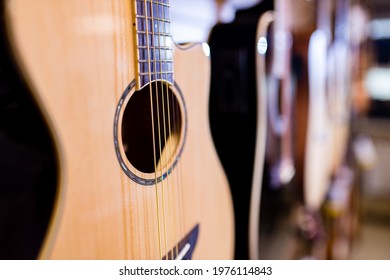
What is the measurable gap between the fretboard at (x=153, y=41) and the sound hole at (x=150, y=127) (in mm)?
25

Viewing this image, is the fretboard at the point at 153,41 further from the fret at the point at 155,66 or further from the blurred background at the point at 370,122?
the blurred background at the point at 370,122

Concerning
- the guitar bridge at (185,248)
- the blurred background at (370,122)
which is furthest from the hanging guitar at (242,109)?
the blurred background at (370,122)

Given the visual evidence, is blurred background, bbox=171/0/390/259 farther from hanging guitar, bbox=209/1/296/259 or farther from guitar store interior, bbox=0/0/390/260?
hanging guitar, bbox=209/1/296/259

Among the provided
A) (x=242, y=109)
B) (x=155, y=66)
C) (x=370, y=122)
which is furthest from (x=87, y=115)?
(x=370, y=122)

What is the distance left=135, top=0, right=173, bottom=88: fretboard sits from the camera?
1.35 feet

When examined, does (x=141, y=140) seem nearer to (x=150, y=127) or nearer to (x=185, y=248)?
(x=150, y=127)

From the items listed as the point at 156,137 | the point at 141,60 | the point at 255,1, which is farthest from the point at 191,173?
the point at 255,1

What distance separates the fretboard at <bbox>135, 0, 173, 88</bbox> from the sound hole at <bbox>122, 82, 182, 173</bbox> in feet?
0.08

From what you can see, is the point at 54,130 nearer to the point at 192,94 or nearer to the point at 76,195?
the point at 76,195

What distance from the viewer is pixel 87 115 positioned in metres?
0.34

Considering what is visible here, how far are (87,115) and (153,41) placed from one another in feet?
0.47

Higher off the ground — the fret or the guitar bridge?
the fret

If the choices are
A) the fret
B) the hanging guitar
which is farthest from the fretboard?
the hanging guitar
